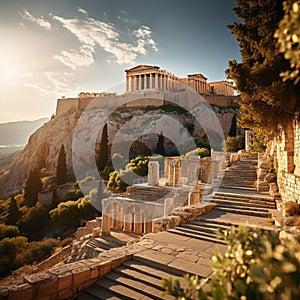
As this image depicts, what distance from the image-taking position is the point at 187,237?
6.84 meters

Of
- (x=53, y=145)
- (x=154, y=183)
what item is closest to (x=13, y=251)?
(x=154, y=183)

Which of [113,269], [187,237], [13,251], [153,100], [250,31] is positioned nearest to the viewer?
[113,269]

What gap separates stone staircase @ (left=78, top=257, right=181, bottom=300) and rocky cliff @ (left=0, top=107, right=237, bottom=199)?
33.3 meters

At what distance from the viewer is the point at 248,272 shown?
176 centimetres

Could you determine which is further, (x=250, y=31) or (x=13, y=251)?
(x=13, y=251)

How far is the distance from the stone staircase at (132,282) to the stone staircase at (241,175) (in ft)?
28.0

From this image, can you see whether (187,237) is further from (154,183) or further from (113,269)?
(154,183)

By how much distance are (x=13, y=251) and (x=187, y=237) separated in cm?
1483

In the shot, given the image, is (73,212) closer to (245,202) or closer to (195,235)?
(245,202)

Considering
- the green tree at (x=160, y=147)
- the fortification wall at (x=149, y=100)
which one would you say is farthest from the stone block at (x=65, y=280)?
the fortification wall at (x=149, y=100)

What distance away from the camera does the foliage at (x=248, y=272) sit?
4.56ft

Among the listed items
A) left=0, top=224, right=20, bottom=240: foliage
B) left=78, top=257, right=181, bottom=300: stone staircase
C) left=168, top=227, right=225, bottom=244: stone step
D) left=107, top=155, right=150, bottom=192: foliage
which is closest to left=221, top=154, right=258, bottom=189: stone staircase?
left=168, top=227, right=225, bottom=244: stone step

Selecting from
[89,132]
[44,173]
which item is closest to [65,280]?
[44,173]

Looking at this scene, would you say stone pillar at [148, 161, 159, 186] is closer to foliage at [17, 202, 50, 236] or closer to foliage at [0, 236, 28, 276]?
foliage at [0, 236, 28, 276]
